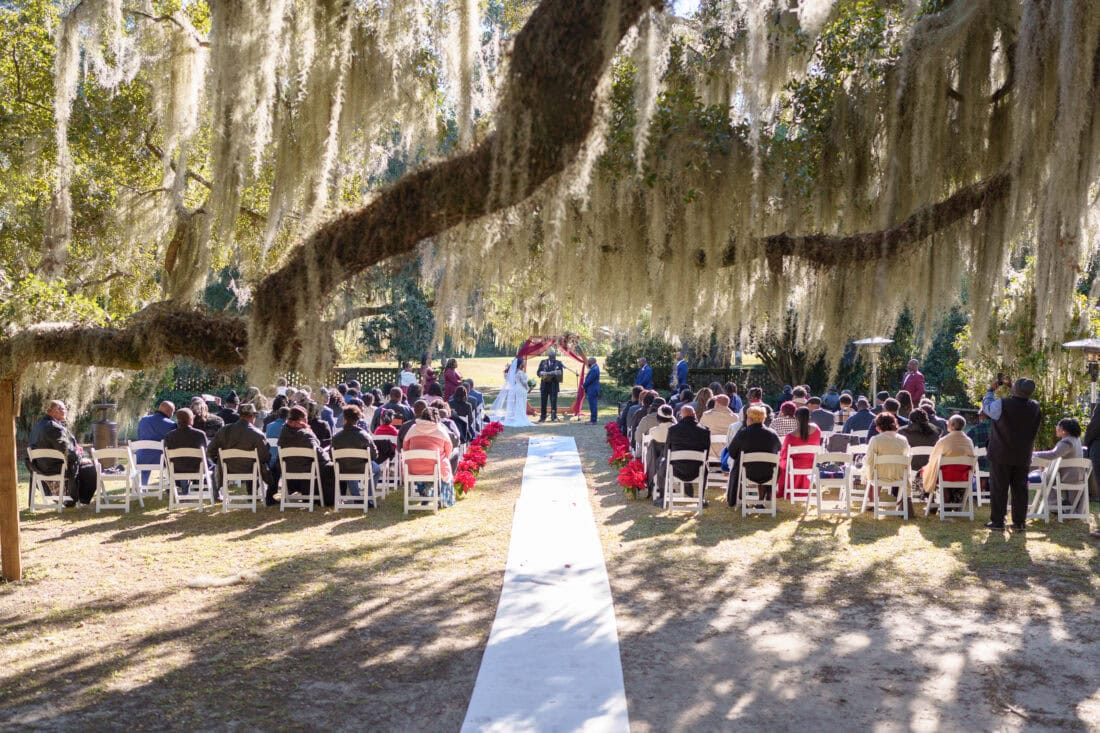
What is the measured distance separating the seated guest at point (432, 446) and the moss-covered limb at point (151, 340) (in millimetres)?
4373

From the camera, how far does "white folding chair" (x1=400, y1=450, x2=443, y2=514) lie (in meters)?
8.85

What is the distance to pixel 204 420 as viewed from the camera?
1037 centimetres

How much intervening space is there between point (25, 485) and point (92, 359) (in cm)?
810

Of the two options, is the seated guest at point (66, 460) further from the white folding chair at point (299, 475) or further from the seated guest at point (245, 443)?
the white folding chair at point (299, 475)

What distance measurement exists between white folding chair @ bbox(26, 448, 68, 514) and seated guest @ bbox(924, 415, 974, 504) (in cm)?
837

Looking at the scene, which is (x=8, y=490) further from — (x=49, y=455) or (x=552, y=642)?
(x=552, y=642)

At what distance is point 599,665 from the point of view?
4508mm

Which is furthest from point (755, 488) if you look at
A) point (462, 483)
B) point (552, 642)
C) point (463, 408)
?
point (463, 408)

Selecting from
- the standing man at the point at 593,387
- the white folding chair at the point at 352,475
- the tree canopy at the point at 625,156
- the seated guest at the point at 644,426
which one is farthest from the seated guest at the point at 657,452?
the standing man at the point at 593,387

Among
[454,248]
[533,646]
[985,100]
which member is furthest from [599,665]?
[985,100]

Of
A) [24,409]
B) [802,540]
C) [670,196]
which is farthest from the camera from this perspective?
[24,409]

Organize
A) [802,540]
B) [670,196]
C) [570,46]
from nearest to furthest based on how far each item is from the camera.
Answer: [570,46] → [670,196] → [802,540]

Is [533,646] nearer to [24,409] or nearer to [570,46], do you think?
[570,46]

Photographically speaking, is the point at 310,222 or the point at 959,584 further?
the point at 959,584
